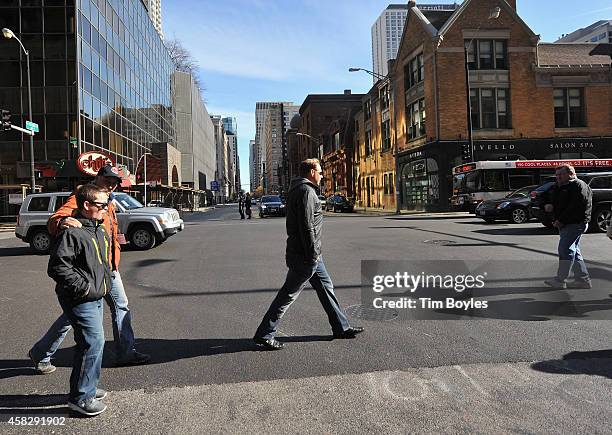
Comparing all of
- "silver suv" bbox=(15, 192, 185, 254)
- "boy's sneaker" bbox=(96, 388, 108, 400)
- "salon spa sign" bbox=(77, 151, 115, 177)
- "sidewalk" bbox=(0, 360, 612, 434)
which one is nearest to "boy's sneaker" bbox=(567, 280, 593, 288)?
"sidewalk" bbox=(0, 360, 612, 434)

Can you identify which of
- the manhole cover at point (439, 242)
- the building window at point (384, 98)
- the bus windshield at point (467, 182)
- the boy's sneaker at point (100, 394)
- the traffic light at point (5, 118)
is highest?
the building window at point (384, 98)

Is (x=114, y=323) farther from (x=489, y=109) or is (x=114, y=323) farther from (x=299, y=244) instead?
(x=489, y=109)

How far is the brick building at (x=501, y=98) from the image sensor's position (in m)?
34.2

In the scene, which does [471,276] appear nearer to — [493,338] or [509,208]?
[493,338]

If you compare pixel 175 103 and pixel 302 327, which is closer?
pixel 302 327

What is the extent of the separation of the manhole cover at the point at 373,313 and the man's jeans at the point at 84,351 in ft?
11.0

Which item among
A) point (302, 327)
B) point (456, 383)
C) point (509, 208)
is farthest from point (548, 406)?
point (509, 208)

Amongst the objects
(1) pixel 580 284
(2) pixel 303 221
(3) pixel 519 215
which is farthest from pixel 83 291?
(3) pixel 519 215

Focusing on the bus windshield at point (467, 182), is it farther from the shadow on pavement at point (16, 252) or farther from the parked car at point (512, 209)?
the shadow on pavement at point (16, 252)

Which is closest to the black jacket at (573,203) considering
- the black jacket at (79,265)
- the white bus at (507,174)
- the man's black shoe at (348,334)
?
the man's black shoe at (348,334)

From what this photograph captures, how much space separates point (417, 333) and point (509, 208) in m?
15.5

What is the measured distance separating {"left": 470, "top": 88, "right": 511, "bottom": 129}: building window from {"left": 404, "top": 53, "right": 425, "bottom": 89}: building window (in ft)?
14.6

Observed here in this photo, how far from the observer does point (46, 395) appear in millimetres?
3943

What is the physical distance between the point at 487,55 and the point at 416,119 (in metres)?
6.73
